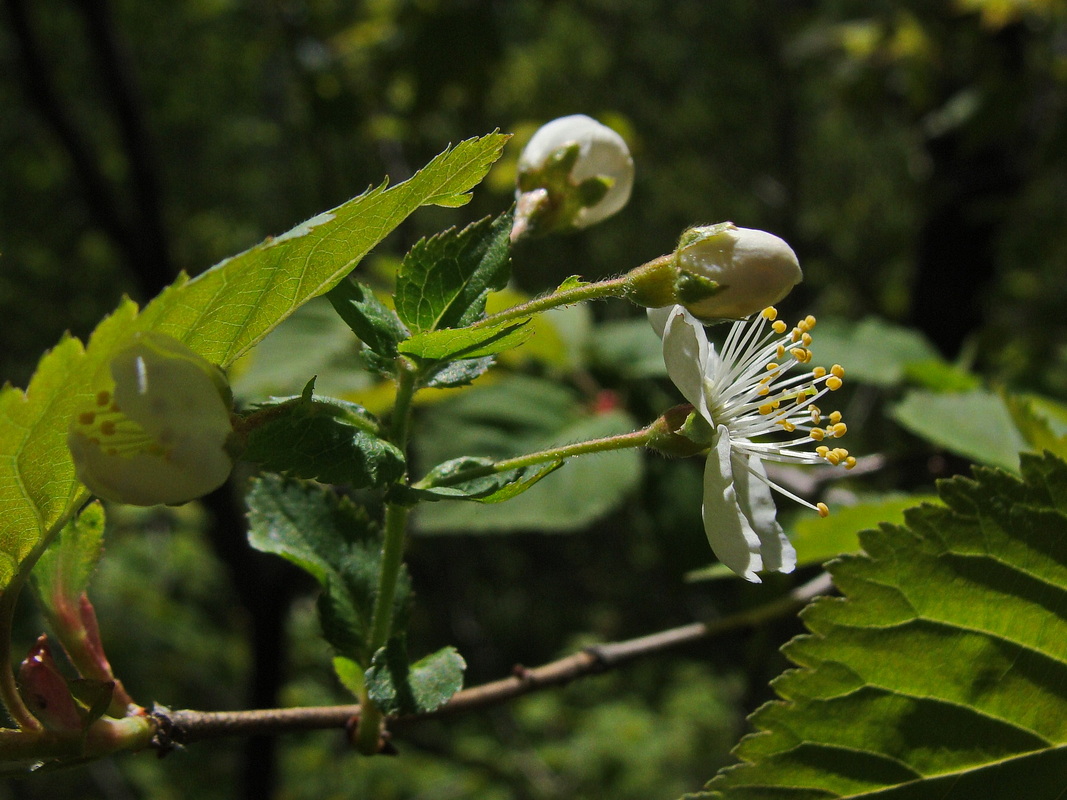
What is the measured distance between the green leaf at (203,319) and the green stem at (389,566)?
0.26ft

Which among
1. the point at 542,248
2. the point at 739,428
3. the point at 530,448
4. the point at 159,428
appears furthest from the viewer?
the point at 542,248

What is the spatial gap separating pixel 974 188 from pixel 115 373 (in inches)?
92.7

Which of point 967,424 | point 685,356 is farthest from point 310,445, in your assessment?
point 967,424

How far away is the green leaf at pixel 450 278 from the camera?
0.49 m

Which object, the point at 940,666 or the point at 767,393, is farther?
the point at 767,393

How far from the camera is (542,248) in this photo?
489 cm

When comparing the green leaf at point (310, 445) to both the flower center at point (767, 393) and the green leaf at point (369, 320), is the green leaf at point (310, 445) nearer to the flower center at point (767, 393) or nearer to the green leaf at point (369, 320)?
the green leaf at point (369, 320)

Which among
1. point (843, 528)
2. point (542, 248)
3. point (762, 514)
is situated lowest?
point (542, 248)

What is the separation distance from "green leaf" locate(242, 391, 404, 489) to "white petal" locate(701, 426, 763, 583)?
183mm

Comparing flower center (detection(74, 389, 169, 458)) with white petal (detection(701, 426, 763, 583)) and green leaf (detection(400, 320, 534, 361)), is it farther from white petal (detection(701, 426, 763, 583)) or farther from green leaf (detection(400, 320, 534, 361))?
white petal (detection(701, 426, 763, 583))

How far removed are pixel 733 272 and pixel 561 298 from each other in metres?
0.10

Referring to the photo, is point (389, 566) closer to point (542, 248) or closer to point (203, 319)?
point (203, 319)

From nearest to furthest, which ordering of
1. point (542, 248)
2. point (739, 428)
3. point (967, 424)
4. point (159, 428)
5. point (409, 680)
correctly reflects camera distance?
point (159, 428)
point (409, 680)
point (739, 428)
point (967, 424)
point (542, 248)

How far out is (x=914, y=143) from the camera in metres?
2.92
